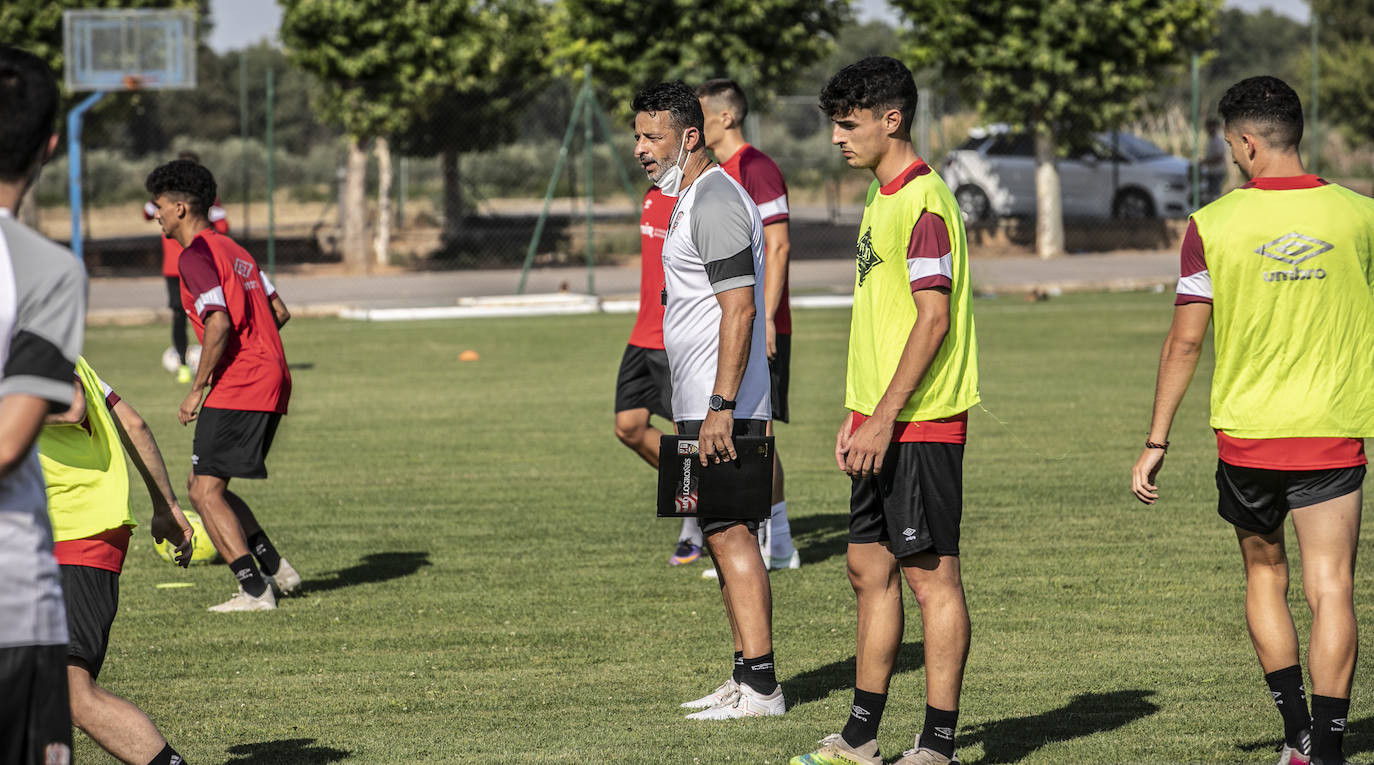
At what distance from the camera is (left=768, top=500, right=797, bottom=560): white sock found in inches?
303

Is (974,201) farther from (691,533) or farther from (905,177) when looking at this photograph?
(905,177)

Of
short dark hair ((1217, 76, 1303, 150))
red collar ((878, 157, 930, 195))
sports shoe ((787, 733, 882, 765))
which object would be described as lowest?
sports shoe ((787, 733, 882, 765))

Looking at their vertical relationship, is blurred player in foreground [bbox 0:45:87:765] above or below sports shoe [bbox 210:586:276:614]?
above

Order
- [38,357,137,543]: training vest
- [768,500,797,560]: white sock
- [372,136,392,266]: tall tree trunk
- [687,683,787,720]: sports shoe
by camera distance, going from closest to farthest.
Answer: [38,357,137,543]: training vest < [687,683,787,720]: sports shoe < [768,500,797,560]: white sock < [372,136,392,266]: tall tree trunk

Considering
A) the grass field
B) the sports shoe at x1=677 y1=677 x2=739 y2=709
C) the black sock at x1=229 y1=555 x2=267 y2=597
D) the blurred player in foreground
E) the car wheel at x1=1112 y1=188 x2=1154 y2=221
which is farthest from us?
the car wheel at x1=1112 y1=188 x2=1154 y2=221

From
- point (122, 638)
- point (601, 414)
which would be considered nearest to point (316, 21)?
point (601, 414)

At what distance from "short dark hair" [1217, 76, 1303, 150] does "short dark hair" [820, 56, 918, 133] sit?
2.97 feet

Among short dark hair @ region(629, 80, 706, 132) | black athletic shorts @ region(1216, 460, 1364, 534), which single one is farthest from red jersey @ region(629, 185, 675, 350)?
black athletic shorts @ region(1216, 460, 1364, 534)

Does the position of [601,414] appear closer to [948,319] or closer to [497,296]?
[948,319]

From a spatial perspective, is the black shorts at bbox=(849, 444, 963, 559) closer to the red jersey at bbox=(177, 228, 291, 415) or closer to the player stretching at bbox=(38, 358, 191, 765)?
the player stretching at bbox=(38, 358, 191, 765)

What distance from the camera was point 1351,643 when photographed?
4520 mm

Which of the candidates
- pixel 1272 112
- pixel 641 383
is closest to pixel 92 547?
pixel 1272 112

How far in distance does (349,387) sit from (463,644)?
9001 millimetres

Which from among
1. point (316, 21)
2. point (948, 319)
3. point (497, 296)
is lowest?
point (497, 296)
